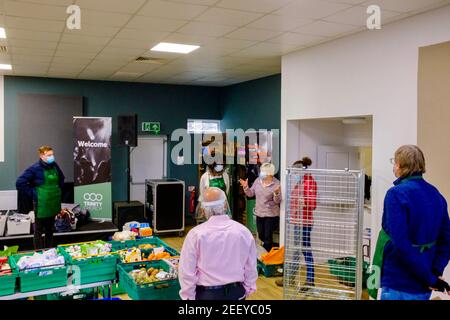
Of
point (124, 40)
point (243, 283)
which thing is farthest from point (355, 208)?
point (124, 40)

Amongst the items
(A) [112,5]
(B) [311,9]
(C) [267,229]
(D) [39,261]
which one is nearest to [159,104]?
(C) [267,229]

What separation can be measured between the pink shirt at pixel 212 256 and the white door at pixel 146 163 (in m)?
6.94

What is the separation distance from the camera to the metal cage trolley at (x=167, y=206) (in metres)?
8.34

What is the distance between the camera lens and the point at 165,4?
392cm

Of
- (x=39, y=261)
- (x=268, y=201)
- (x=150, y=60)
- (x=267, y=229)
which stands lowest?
(x=267, y=229)

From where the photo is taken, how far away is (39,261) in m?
3.48

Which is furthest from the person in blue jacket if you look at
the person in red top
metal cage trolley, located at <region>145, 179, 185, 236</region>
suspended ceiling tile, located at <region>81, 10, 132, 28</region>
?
metal cage trolley, located at <region>145, 179, 185, 236</region>

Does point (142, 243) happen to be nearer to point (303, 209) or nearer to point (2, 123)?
point (303, 209)

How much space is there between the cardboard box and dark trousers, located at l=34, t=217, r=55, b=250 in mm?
1123

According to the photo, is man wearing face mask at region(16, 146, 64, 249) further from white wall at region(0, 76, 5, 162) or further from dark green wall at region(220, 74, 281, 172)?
dark green wall at region(220, 74, 281, 172)

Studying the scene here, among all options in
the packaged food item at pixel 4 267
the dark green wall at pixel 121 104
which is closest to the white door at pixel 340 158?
the packaged food item at pixel 4 267

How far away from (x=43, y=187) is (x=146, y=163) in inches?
155

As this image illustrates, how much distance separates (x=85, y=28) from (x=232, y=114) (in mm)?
5317
